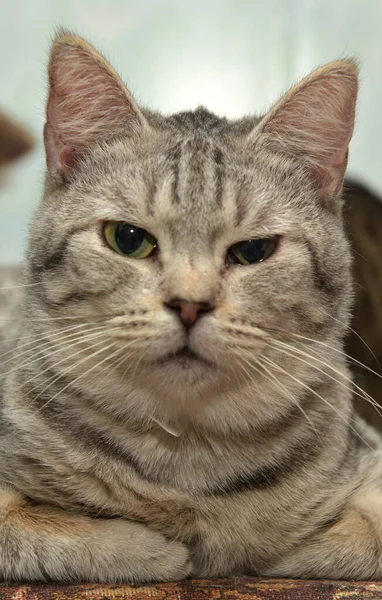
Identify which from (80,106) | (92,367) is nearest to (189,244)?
(92,367)

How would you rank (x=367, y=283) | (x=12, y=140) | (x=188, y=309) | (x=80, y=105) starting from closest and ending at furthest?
(x=188, y=309)
(x=80, y=105)
(x=367, y=283)
(x=12, y=140)

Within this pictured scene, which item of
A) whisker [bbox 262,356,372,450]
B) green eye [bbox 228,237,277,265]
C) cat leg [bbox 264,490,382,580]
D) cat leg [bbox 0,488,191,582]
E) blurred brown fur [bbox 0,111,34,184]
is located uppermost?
blurred brown fur [bbox 0,111,34,184]

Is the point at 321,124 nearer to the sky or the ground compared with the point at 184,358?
nearer to the sky

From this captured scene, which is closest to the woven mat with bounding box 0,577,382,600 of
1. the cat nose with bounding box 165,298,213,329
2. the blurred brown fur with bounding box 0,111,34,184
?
the cat nose with bounding box 165,298,213,329

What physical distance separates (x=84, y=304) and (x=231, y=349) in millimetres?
274

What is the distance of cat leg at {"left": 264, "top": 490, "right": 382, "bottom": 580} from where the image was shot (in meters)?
1.19

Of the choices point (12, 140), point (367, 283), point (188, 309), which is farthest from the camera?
point (12, 140)

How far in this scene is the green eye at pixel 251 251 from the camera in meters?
1.14

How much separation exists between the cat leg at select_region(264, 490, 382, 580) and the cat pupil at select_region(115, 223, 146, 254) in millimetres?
612

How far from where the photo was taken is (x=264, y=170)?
126 centimetres

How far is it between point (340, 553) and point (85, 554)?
0.45 meters

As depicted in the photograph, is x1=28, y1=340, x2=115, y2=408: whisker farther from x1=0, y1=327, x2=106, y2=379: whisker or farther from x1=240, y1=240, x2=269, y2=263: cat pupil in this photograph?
x1=240, y1=240, x2=269, y2=263: cat pupil

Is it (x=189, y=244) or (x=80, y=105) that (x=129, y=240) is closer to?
(x=189, y=244)

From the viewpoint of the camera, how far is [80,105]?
1273 millimetres
